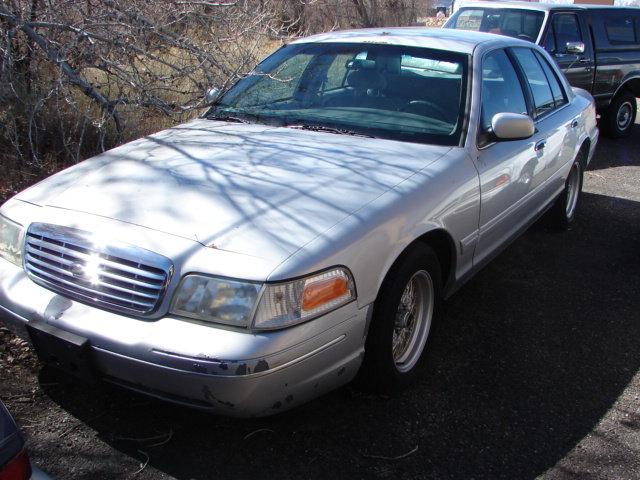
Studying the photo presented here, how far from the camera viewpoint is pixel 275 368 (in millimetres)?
2479

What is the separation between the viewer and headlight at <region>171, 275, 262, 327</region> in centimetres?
249

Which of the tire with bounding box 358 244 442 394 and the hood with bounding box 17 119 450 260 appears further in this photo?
the tire with bounding box 358 244 442 394

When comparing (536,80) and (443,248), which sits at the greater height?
(536,80)

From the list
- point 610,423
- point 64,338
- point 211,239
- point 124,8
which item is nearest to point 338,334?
point 211,239

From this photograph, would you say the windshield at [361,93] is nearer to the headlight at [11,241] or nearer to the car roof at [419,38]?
the car roof at [419,38]

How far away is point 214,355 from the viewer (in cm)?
241

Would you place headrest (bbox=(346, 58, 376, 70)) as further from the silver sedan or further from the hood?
the hood

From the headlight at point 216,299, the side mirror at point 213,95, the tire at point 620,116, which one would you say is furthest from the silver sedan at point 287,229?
the tire at point 620,116

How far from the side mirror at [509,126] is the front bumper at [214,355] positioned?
1531 mm

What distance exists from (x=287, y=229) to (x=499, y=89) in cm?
222

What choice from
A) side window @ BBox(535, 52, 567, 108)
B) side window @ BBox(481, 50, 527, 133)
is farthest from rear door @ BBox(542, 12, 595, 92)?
side window @ BBox(481, 50, 527, 133)

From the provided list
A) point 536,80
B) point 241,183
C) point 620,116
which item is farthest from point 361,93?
point 620,116

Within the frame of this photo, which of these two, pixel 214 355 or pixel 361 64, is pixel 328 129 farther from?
pixel 214 355

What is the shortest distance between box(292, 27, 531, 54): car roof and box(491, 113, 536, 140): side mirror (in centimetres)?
60
